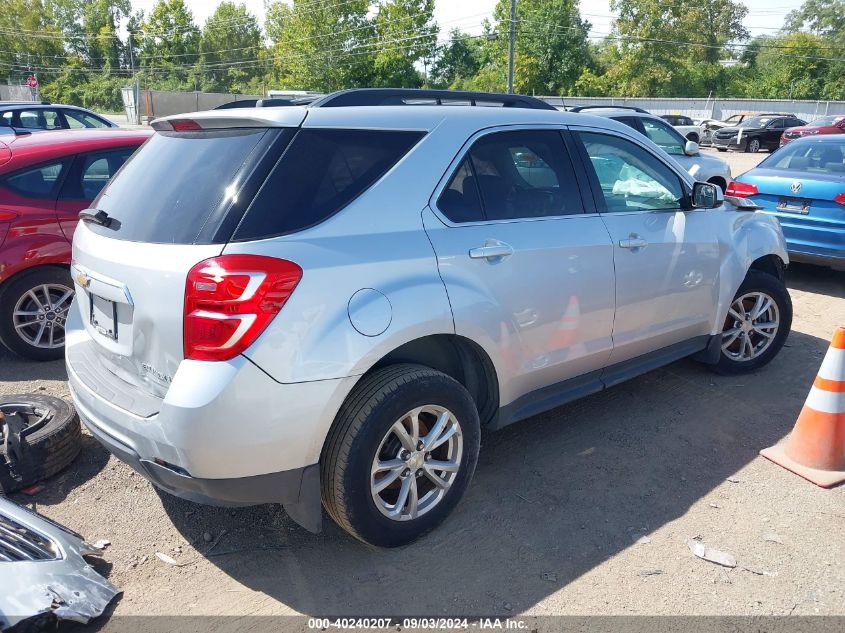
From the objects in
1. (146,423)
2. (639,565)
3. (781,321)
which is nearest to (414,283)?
(146,423)

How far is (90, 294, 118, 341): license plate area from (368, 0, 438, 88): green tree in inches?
2247

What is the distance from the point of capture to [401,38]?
57.2 meters

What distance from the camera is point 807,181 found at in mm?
7059

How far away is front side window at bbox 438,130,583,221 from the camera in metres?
3.24

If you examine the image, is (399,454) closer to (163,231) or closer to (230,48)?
(163,231)

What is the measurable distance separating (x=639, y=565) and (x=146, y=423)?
84.1 inches

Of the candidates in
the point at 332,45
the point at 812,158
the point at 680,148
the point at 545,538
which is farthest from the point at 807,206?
the point at 332,45

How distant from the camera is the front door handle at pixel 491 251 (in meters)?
3.09

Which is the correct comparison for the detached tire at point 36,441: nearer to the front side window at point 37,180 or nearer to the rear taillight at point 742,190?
the front side window at point 37,180

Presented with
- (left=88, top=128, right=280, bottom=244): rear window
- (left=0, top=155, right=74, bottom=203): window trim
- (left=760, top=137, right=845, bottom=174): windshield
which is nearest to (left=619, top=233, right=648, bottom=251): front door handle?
(left=88, top=128, right=280, bottom=244): rear window

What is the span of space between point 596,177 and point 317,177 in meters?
1.80

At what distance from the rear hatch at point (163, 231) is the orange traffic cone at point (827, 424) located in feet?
10.1

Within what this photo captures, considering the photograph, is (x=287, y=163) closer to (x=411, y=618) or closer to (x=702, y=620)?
(x=411, y=618)

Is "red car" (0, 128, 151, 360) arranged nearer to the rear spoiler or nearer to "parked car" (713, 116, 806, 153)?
the rear spoiler
